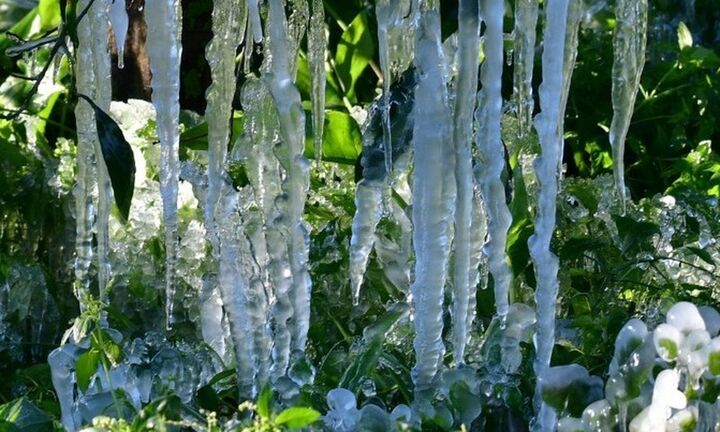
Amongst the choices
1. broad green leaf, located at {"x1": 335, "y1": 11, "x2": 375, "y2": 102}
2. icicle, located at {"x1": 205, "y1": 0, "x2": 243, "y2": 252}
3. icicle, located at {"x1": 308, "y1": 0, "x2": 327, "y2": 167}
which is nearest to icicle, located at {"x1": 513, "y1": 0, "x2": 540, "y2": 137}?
icicle, located at {"x1": 308, "y1": 0, "x2": 327, "y2": 167}

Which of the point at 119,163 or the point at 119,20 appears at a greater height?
the point at 119,20

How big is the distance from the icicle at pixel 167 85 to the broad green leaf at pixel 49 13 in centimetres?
186

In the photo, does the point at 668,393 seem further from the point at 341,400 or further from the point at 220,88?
the point at 220,88

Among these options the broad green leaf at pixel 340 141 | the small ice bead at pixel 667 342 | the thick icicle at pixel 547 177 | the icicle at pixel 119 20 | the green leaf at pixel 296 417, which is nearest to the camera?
the green leaf at pixel 296 417

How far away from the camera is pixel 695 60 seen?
3373mm

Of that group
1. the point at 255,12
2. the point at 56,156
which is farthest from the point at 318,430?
the point at 56,156

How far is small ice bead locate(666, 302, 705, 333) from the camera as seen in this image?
4.14 feet

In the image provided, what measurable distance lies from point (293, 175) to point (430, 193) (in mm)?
194

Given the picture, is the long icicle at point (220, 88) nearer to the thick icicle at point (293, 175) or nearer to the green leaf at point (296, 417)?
the thick icicle at point (293, 175)

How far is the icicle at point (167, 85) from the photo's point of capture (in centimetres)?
143

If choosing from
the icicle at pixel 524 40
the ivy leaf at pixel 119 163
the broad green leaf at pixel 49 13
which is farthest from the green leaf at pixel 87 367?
the broad green leaf at pixel 49 13

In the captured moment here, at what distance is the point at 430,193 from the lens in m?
1.43

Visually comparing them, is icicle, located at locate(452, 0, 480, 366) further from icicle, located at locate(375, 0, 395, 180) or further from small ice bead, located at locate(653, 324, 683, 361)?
small ice bead, located at locate(653, 324, 683, 361)

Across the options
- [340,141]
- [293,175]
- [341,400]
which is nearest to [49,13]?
[340,141]
